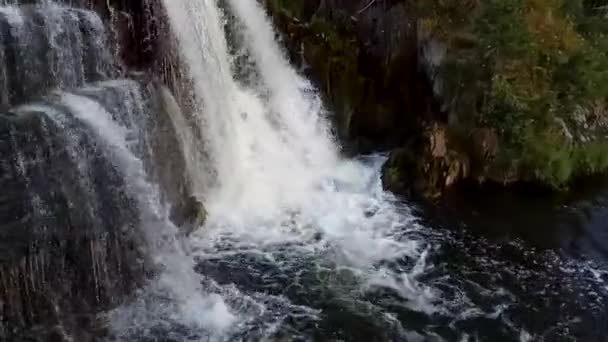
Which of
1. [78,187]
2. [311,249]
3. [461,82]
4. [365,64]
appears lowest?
[311,249]

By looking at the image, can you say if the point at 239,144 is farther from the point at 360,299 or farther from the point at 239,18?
the point at 360,299

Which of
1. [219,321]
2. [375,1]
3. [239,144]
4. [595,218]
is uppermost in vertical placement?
[375,1]

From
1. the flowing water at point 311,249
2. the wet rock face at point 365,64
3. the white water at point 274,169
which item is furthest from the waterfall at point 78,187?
the wet rock face at point 365,64

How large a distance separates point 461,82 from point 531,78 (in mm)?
1299

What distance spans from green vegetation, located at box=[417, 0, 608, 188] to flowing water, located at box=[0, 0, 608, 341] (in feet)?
3.83

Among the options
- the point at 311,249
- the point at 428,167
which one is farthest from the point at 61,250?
the point at 428,167

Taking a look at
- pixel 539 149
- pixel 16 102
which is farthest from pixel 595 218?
pixel 16 102

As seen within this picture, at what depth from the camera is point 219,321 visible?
9625mm

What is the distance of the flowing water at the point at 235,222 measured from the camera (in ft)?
31.2

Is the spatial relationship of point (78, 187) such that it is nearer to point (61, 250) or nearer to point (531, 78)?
point (61, 250)

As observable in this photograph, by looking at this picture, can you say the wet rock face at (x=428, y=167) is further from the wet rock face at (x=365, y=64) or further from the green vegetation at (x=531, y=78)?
the wet rock face at (x=365, y=64)

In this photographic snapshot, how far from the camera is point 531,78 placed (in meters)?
13.4

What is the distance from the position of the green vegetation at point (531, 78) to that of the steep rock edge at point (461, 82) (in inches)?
0.8

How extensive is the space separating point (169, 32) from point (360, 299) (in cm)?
546
